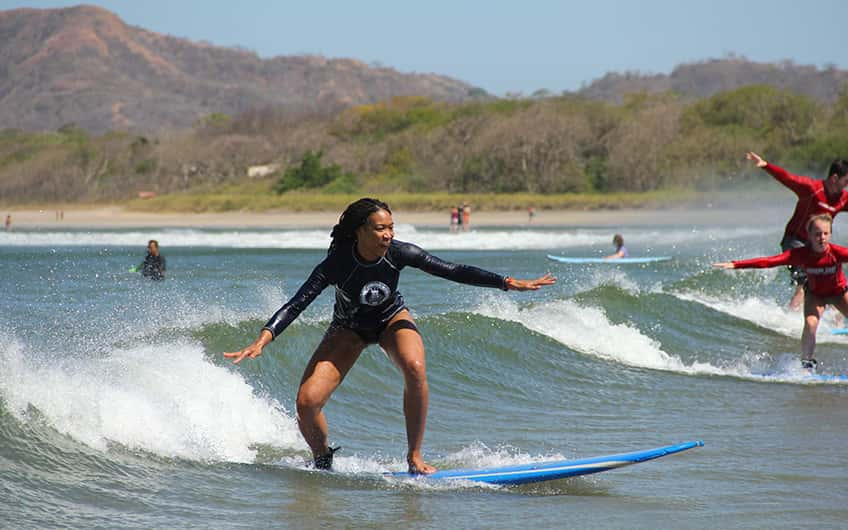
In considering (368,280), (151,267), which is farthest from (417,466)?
(151,267)

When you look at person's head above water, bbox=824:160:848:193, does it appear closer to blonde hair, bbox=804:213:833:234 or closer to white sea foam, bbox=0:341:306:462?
blonde hair, bbox=804:213:833:234

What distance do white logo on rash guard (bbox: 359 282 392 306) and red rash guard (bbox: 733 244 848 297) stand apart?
14.3 feet

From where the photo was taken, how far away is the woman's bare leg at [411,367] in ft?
20.7

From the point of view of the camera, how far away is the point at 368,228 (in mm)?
6297

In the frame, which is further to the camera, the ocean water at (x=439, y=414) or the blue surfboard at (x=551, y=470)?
the blue surfboard at (x=551, y=470)

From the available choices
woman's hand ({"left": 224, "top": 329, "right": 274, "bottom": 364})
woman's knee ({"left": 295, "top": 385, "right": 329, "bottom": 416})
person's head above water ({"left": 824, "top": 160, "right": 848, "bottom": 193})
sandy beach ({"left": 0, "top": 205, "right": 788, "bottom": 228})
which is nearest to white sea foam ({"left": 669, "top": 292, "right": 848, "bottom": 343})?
person's head above water ({"left": 824, "top": 160, "right": 848, "bottom": 193})

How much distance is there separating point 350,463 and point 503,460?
936 mm

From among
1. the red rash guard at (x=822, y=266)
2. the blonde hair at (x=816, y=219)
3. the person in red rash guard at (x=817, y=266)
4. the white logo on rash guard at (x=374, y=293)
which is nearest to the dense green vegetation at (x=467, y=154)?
the person in red rash guard at (x=817, y=266)

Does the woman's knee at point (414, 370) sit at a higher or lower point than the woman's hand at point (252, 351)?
lower

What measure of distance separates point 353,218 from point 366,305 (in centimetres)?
49

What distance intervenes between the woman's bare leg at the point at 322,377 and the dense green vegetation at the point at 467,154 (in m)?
50.5

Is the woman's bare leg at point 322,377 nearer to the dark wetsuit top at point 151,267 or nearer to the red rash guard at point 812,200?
the red rash guard at point 812,200

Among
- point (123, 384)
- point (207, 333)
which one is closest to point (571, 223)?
point (207, 333)

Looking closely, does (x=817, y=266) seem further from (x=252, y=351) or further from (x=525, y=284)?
(x=252, y=351)
